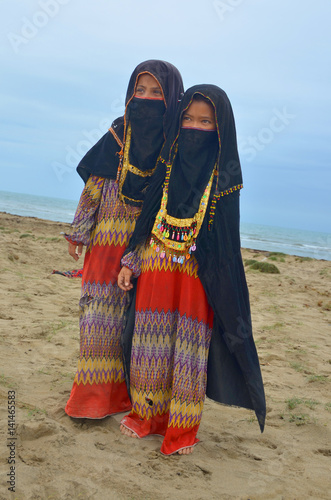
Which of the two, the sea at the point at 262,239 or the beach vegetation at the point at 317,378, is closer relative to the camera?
the beach vegetation at the point at 317,378

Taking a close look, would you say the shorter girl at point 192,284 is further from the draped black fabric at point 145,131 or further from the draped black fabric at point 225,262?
the draped black fabric at point 145,131

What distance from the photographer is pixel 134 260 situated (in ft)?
8.56

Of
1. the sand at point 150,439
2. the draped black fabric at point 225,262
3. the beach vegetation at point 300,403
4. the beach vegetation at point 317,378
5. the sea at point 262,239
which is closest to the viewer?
the sand at point 150,439

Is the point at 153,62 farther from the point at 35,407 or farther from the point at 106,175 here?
the point at 35,407

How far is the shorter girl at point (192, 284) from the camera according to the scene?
2479 mm

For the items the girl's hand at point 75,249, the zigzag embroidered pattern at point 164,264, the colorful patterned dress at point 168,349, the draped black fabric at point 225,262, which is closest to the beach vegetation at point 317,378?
the draped black fabric at point 225,262

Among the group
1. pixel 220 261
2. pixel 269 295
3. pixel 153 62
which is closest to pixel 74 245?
pixel 220 261

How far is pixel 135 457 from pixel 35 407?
2.47 feet

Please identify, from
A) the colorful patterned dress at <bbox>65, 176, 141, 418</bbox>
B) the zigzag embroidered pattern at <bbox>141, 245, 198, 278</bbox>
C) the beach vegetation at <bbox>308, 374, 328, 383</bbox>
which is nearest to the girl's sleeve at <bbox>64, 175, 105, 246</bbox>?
the colorful patterned dress at <bbox>65, 176, 141, 418</bbox>

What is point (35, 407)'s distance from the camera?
9.05 ft

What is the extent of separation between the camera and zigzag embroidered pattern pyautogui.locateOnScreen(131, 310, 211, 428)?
8.23ft

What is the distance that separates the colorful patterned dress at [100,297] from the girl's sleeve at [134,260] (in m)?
0.14

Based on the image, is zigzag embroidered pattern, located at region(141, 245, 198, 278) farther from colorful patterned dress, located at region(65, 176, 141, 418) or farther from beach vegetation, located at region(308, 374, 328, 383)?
beach vegetation, located at region(308, 374, 328, 383)

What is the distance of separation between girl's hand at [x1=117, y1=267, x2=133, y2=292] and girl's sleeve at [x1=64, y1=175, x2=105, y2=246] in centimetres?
36
